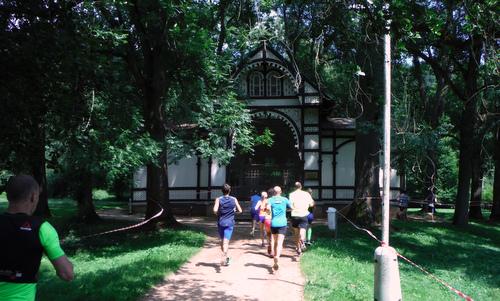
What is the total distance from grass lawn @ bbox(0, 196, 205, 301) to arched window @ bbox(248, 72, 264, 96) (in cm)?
967

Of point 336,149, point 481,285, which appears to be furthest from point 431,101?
point 481,285

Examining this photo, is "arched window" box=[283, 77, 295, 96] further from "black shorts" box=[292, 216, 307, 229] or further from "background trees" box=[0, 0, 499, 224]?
"black shorts" box=[292, 216, 307, 229]

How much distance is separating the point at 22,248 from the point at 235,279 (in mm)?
6640

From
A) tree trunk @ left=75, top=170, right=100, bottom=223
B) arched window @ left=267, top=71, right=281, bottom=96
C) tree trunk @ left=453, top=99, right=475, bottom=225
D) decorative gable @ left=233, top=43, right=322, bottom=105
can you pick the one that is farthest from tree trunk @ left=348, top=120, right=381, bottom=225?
tree trunk @ left=75, top=170, right=100, bottom=223

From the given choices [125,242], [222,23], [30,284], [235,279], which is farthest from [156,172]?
[30,284]

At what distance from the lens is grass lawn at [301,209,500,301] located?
31.8ft

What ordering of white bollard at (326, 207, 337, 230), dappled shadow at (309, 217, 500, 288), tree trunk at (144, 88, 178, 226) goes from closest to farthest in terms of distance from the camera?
dappled shadow at (309, 217, 500, 288) → white bollard at (326, 207, 337, 230) → tree trunk at (144, 88, 178, 226)

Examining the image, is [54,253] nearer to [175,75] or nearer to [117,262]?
[117,262]

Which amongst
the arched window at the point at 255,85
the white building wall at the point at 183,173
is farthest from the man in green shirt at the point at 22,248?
the white building wall at the point at 183,173

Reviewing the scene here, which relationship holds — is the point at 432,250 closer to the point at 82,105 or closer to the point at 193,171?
the point at 82,105

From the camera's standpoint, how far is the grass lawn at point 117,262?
8555 mm

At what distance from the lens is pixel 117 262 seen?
12.1 metres

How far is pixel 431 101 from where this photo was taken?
3059 centimetres

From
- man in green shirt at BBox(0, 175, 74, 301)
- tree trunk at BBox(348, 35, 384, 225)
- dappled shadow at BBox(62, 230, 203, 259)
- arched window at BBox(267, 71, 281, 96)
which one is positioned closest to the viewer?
man in green shirt at BBox(0, 175, 74, 301)
